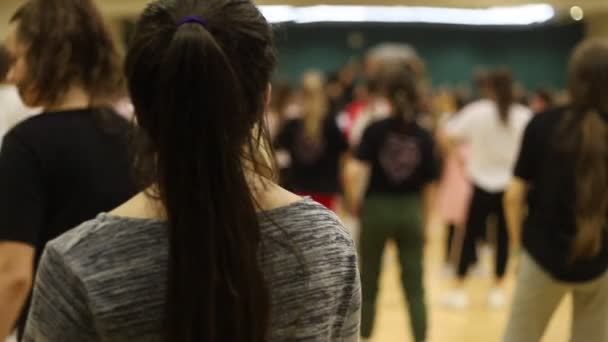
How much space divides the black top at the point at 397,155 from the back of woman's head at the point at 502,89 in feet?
3.71

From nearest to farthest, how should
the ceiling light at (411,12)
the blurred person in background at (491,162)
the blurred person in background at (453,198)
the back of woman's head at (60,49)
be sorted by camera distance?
the back of woman's head at (60,49), the blurred person in background at (491,162), the blurred person in background at (453,198), the ceiling light at (411,12)

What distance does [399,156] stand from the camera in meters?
3.76

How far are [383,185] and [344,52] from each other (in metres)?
11.2

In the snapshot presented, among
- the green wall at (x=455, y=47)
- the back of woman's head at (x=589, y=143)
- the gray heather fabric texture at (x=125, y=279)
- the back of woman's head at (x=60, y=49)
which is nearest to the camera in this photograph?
the gray heather fabric texture at (x=125, y=279)

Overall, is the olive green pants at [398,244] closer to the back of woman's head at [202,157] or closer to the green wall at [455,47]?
the back of woman's head at [202,157]

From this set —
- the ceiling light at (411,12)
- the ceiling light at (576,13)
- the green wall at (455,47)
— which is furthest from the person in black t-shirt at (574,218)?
the green wall at (455,47)

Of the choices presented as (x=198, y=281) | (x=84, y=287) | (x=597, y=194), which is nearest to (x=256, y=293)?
(x=198, y=281)

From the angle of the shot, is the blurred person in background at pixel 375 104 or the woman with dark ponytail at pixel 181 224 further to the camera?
the blurred person in background at pixel 375 104

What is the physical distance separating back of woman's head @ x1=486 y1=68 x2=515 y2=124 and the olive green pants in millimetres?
1264

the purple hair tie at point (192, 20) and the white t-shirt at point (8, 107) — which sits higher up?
the purple hair tie at point (192, 20)

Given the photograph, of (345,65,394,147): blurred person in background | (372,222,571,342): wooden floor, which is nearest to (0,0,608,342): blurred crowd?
(345,65,394,147): blurred person in background

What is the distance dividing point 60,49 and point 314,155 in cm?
309

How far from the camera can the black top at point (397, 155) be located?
12.3ft

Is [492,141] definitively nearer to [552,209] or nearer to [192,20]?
[552,209]
